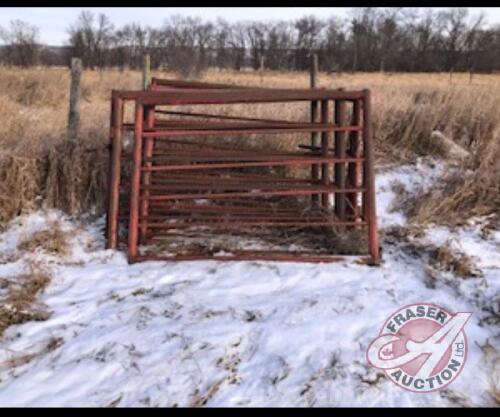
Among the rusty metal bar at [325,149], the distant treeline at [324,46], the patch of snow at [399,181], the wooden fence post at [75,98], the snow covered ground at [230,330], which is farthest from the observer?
the distant treeline at [324,46]

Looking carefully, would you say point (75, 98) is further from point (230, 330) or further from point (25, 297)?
point (230, 330)

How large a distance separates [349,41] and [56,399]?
6827 cm

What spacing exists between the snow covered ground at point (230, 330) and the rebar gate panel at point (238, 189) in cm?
30

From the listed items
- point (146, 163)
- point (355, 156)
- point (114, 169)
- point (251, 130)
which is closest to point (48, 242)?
point (114, 169)

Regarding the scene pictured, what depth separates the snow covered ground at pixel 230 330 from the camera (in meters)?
2.64

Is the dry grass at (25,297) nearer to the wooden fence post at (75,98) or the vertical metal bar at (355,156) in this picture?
the vertical metal bar at (355,156)

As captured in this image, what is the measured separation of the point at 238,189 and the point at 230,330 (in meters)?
1.66

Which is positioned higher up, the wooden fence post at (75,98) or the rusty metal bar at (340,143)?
the wooden fence post at (75,98)

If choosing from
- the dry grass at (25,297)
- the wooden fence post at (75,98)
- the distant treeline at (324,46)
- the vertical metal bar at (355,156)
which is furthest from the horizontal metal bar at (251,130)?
the distant treeline at (324,46)

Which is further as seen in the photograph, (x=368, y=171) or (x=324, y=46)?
(x=324, y=46)

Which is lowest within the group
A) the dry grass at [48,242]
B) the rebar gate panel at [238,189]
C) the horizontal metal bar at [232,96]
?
the dry grass at [48,242]

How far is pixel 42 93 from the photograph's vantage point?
12.8m

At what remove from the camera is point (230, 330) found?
124 inches
